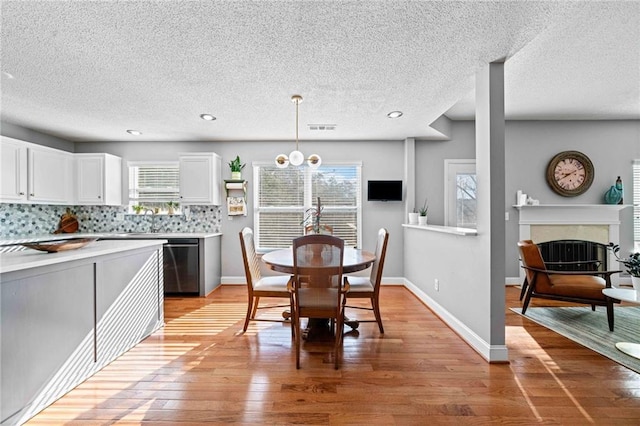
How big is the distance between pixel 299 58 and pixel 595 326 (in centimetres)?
391

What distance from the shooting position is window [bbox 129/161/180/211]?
4.93 metres

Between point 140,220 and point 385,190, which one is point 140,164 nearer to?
point 140,220

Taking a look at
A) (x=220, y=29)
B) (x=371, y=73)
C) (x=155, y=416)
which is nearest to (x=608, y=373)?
(x=371, y=73)

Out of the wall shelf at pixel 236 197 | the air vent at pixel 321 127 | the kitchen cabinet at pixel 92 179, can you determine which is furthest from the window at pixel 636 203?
the kitchen cabinet at pixel 92 179

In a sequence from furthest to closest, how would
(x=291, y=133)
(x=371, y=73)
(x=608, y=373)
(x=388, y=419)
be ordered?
(x=291, y=133)
(x=371, y=73)
(x=608, y=373)
(x=388, y=419)

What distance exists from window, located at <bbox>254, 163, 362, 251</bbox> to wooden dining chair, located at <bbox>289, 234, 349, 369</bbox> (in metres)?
2.60

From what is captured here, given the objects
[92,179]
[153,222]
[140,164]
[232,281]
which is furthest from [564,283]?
[92,179]

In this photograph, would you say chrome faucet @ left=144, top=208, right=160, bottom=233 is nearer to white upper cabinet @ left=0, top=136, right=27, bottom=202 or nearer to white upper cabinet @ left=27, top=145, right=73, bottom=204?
white upper cabinet @ left=27, top=145, right=73, bottom=204

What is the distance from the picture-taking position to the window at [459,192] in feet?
15.9

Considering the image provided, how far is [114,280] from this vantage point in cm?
240

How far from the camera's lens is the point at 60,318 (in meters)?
1.92

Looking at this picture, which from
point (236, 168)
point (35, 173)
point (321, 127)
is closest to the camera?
point (35, 173)

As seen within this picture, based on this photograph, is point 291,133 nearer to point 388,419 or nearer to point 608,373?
point 388,419

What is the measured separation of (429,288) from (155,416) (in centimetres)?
312
